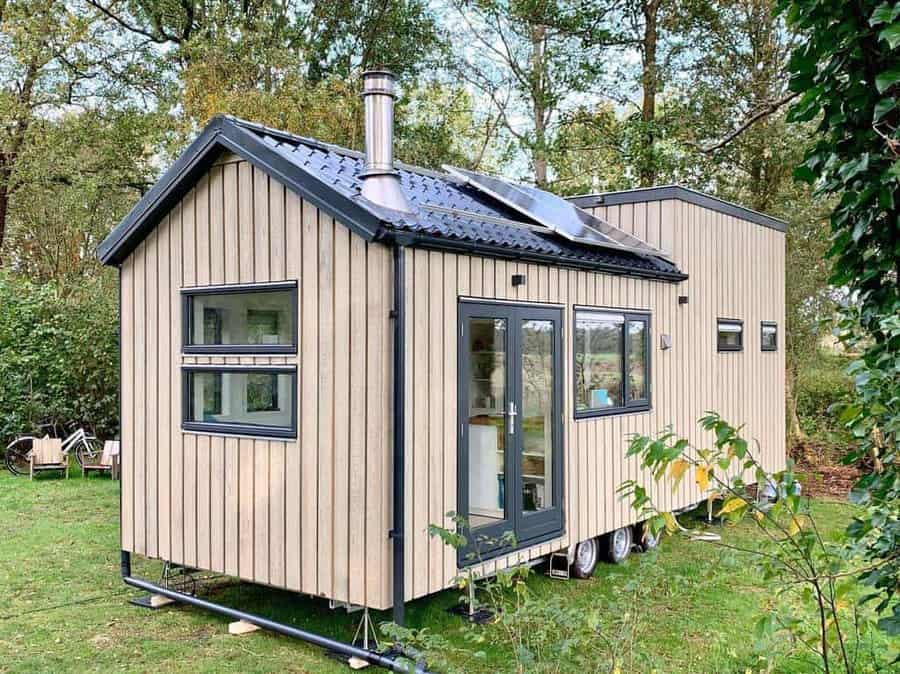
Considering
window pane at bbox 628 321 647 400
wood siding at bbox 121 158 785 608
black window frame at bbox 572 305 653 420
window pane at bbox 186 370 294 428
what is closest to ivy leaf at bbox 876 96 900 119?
wood siding at bbox 121 158 785 608

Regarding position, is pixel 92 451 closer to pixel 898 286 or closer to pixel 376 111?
pixel 376 111

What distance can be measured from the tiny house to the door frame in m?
0.02

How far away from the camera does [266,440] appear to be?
5.39 meters

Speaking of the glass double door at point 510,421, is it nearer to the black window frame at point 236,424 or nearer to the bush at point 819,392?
the black window frame at point 236,424

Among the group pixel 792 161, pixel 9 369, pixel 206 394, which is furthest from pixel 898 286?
pixel 9 369

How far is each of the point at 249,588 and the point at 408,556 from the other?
236 centimetres

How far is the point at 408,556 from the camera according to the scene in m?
4.88

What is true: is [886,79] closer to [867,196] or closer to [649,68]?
[867,196]

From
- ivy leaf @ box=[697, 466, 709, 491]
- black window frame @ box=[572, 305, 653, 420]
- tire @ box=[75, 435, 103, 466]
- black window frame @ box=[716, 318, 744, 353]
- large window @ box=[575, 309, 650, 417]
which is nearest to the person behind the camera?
ivy leaf @ box=[697, 466, 709, 491]

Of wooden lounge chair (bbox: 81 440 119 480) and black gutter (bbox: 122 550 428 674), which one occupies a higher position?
wooden lounge chair (bbox: 81 440 119 480)

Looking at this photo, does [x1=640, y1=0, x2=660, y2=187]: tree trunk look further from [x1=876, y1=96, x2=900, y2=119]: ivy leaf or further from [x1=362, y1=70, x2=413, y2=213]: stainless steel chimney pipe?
[x1=876, y1=96, x2=900, y2=119]: ivy leaf

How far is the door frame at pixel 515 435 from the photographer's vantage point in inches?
211

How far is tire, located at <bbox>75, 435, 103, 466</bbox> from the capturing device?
11.5 metres

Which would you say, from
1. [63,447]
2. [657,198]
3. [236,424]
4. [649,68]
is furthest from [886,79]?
[63,447]
